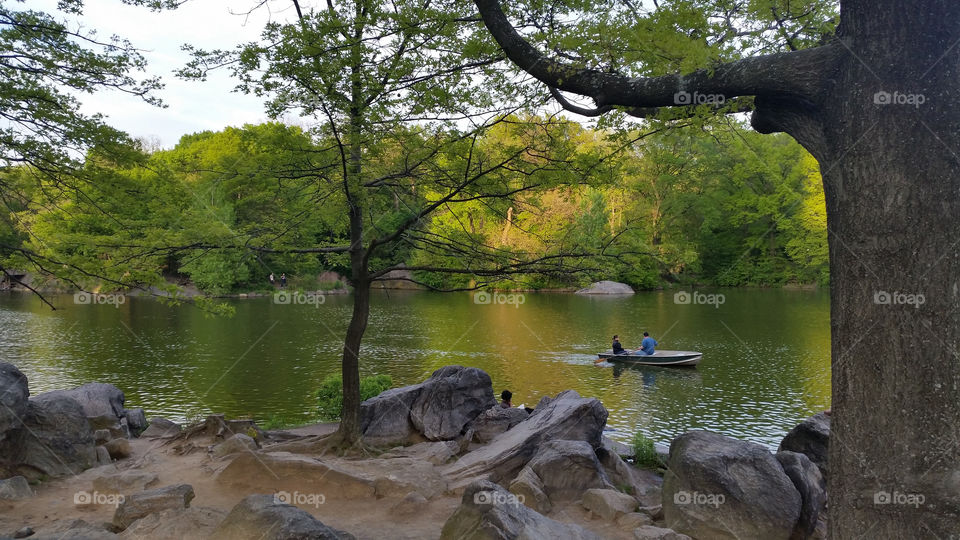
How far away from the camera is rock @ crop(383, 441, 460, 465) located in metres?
8.77

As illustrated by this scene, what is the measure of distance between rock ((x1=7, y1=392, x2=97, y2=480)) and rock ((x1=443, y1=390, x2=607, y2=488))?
5055mm

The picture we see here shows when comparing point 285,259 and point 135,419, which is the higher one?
point 285,259

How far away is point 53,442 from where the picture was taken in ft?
25.9

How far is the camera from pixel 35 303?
36.8 m

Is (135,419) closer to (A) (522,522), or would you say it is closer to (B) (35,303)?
(A) (522,522)

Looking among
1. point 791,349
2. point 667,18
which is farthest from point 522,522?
point 791,349

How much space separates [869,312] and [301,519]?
4243mm

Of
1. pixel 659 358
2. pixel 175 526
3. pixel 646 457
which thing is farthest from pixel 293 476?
pixel 659 358

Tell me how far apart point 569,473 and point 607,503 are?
71cm

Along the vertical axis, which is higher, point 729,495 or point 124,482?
point 729,495

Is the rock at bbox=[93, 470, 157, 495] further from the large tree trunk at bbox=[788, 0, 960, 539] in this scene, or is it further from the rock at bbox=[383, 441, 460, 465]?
the large tree trunk at bbox=[788, 0, 960, 539]

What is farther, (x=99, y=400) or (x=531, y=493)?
(x=99, y=400)

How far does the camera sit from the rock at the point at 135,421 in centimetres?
1159

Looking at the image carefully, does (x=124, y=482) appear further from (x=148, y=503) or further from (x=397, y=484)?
(x=397, y=484)
